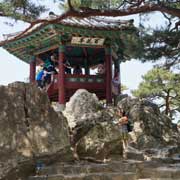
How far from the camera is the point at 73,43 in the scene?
40.9 feet

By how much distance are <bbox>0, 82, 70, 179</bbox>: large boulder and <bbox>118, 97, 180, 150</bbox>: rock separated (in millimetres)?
2747

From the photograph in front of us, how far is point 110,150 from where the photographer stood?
8.08m

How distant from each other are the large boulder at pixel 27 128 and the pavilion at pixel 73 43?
5.19m

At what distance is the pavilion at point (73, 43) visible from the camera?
1182 centimetres

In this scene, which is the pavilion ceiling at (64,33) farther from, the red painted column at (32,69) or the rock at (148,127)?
the rock at (148,127)

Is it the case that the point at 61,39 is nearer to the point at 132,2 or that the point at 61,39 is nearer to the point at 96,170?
the point at 132,2

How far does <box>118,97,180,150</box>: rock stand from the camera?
886 centimetres

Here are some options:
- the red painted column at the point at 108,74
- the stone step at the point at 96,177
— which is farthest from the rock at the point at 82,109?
the stone step at the point at 96,177

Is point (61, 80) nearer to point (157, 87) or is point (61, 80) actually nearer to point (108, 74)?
point (108, 74)

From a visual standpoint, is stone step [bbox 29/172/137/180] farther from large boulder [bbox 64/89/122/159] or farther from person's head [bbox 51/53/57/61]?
person's head [bbox 51/53/57/61]

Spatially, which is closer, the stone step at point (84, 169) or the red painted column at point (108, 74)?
the stone step at point (84, 169)

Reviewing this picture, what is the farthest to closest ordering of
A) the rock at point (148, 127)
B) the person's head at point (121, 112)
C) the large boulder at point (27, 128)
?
the person's head at point (121, 112) < the rock at point (148, 127) < the large boulder at point (27, 128)

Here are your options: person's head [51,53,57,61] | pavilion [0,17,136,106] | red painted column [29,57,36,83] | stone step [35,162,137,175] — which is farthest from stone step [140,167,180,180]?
red painted column [29,57,36,83]

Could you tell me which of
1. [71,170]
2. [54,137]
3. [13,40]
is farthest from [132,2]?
[13,40]
